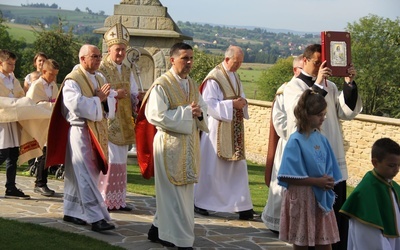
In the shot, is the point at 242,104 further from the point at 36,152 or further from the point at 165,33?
the point at 165,33

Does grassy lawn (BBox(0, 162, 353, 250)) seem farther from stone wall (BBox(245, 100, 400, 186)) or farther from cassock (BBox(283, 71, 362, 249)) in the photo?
stone wall (BBox(245, 100, 400, 186))

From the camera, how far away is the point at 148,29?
652 inches

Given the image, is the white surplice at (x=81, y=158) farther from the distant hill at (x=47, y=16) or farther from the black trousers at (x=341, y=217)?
the distant hill at (x=47, y=16)

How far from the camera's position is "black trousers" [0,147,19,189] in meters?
10.9

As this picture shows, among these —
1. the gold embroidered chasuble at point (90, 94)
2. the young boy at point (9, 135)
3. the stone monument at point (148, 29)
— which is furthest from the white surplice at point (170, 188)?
the stone monument at point (148, 29)

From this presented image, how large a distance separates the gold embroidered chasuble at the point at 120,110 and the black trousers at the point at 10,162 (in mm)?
1510

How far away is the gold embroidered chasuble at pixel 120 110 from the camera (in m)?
10.4

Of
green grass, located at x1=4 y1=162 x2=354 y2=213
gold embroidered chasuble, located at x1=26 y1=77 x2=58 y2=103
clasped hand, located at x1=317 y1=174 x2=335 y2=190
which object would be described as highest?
gold embroidered chasuble, located at x1=26 y1=77 x2=58 y2=103

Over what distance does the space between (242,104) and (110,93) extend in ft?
6.51

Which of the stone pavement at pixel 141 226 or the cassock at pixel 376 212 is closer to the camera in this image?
the cassock at pixel 376 212

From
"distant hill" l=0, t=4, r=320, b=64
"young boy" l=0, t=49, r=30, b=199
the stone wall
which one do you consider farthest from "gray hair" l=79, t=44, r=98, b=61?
"distant hill" l=0, t=4, r=320, b=64

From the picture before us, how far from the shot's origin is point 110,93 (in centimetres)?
945

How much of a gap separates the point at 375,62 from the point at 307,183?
142 feet

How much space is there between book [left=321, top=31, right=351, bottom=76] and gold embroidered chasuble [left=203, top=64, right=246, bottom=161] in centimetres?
288
